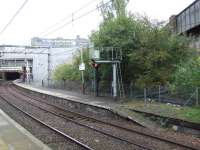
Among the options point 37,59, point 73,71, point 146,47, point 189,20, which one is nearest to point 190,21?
point 189,20

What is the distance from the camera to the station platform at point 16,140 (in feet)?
42.6

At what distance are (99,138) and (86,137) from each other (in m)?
0.59

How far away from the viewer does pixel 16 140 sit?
47.5ft

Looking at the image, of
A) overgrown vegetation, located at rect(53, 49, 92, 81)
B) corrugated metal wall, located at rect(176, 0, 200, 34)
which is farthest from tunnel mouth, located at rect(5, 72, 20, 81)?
corrugated metal wall, located at rect(176, 0, 200, 34)

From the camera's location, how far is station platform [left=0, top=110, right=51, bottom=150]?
12992mm

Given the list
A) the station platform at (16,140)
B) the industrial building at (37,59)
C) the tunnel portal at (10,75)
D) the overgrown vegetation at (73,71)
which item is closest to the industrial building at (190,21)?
the overgrown vegetation at (73,71)

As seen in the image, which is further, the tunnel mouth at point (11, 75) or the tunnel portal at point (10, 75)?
the tunnel mouth at point (11, 75)

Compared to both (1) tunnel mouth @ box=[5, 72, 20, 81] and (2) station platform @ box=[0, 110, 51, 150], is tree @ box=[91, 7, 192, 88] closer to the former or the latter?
(2) station platform @ box=[0, 110, 51, 150]

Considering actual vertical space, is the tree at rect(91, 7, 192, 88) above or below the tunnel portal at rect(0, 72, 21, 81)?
above

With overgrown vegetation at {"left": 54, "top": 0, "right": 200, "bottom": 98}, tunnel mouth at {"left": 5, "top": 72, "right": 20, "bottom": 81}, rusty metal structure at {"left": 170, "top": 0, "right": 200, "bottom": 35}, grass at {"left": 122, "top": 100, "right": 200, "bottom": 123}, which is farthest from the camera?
tunnel mouth at {"left": 5, "top": 72, "right": 20, "bottom": 81}

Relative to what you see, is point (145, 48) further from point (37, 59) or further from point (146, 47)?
point (37, 59)

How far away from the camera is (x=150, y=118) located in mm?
21531

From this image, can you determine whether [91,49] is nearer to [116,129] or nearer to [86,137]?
[116,129]

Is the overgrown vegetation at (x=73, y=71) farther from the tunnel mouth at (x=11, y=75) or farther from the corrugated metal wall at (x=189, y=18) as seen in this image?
the tunnel mouth at (x=11, y=75)
